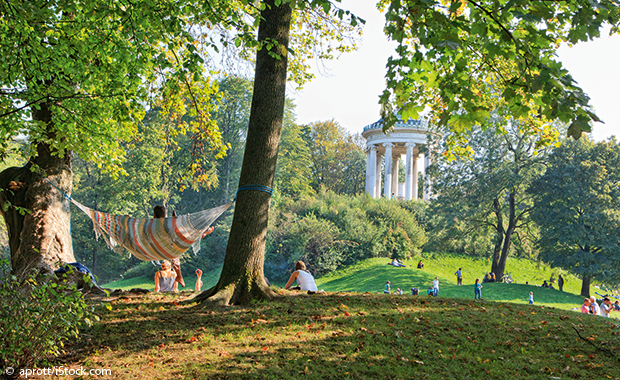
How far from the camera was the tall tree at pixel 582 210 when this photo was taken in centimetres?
2138

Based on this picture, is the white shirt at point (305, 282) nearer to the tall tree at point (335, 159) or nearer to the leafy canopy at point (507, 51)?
the leafy canopy at point (507, 51)

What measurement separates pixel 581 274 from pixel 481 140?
950cm

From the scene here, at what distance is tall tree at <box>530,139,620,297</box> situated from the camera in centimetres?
2138

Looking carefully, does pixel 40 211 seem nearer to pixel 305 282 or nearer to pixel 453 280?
pixel 305 282

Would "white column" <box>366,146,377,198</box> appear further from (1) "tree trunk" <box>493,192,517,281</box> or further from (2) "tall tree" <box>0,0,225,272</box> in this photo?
(2) "tall tree" <box>0,0,225,272</box>

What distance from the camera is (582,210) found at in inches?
900

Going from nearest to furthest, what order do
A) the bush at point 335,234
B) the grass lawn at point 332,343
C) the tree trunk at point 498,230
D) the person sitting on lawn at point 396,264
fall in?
1. the grass lawn at point 332,343
2. the tree trunk at point 498,230
3. the person sitting on lawn at point 396,264
4. the bush at point 335,234

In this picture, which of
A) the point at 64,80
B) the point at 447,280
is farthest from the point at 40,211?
the point at 447,280

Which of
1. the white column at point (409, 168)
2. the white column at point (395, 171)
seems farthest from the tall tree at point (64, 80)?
the white column at point (395, 171)

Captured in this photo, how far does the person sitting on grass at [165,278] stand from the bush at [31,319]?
20.1ft

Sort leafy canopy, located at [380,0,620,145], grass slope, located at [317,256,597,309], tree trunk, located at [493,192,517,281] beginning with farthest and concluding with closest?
tree trunk, located at [493,192,517,281] < grass slope, located at [317,256,597,309] < leafy canopy, located at [380,0,620,145]

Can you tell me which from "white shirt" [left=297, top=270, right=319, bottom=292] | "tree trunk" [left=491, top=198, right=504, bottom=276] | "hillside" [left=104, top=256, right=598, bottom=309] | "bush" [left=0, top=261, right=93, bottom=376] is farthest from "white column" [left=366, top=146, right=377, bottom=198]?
"bush" [left=0, top=261, right=93, bottom=376]

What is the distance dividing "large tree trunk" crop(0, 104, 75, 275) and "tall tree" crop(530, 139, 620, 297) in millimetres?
22480

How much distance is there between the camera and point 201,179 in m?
7.86
